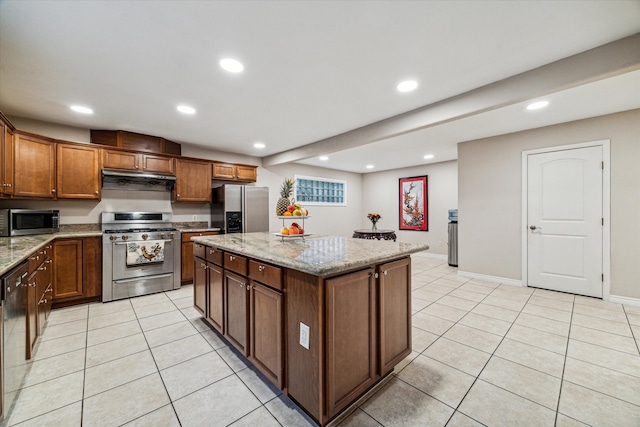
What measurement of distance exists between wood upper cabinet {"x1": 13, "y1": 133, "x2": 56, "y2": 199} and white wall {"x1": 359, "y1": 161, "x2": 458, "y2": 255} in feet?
22.4

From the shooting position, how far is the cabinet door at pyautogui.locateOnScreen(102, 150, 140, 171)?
12.0 feet

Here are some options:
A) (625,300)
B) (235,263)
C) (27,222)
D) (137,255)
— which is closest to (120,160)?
(27,222)

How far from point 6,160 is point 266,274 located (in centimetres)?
326

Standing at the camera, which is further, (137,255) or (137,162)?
(137,162)

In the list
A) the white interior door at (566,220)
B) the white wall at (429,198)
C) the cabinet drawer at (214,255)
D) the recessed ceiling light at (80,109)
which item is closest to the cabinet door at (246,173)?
the recessed ceiling light at (80,109)

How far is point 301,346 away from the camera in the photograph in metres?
1.48

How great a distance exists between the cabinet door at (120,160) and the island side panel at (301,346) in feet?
11.8

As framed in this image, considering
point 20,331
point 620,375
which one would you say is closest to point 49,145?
point 20,331

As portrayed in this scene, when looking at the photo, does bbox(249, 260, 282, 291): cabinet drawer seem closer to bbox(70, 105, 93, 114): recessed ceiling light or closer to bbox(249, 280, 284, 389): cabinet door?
bbox(249, 280, 284, 389): cabinet door

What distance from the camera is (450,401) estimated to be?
5.36ft

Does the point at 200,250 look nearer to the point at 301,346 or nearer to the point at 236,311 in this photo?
the point at 236,311

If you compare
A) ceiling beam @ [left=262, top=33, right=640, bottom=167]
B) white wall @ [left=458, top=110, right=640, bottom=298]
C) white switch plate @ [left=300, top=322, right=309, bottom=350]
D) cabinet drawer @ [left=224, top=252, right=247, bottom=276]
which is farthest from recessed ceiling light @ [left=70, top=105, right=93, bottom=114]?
white wall @ [left=458, top=110, right=640, bottom=298]

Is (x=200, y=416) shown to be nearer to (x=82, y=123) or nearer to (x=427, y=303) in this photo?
(x=427, y=303)

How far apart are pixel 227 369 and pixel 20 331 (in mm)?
1451
